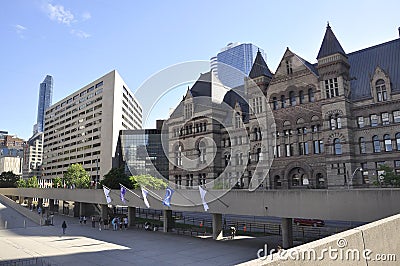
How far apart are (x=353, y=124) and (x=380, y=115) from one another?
3671 mm

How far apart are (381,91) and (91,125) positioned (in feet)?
343

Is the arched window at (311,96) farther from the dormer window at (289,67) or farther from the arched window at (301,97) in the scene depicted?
the dormer window at (289,67)

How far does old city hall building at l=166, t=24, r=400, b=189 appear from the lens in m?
Result: 44.4

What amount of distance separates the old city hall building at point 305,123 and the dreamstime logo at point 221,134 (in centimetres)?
20

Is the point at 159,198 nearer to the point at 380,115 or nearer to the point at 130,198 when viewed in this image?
the point at 130,198

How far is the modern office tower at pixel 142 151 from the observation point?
72938 millimetres

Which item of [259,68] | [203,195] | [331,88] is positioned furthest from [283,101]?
[203,195]

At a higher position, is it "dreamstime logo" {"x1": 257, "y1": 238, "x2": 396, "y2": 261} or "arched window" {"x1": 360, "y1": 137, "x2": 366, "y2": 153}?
"arched window" {"x1": 360, "y1": 137, "x2": 366, "y2": 153}

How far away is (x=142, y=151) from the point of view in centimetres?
7606

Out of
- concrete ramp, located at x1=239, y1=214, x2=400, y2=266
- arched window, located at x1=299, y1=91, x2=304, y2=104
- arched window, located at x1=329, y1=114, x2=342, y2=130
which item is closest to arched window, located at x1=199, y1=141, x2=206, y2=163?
arched window, located at x1=299, y1=91, x2=304, y2=104

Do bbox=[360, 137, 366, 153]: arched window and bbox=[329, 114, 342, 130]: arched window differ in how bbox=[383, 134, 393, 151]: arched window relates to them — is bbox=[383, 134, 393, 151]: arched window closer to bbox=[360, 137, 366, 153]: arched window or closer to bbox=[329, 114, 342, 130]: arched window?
bbox=[360, 137, 366, 153]: arched window

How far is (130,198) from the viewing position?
1501 inches

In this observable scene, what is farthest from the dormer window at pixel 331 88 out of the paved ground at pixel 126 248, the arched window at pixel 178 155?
the arched window at pixel 178 155

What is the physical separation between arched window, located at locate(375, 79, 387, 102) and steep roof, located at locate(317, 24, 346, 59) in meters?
7.25
